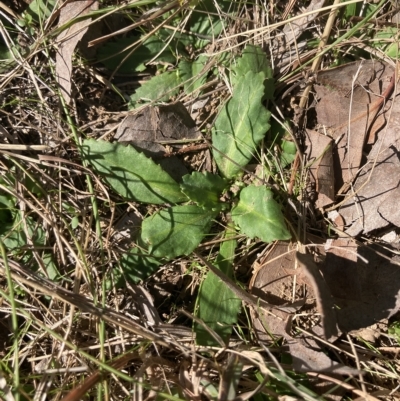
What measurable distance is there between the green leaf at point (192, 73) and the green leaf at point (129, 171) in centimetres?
35

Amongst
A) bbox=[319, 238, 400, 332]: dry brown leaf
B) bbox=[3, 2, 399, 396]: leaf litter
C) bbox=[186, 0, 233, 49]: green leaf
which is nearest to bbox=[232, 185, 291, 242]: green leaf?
bbox=[3, 2, 399, 396]: leaf litter

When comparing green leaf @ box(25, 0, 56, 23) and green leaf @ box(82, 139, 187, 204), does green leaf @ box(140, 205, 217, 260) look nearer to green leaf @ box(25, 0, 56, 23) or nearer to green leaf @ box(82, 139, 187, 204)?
green leaf @ box(82, 139, 187, 204)

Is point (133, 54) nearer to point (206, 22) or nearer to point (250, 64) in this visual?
point (206, 22)

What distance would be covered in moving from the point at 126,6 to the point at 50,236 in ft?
2.92

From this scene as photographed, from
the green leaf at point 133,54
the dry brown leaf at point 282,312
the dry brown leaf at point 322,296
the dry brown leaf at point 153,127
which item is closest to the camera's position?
the dry brown leaf at point 322,296

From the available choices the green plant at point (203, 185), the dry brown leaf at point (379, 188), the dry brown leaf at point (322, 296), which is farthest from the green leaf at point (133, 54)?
the dry brown leaf at point (322, 296)

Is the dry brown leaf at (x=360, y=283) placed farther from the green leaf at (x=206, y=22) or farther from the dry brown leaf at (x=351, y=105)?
the green leaf at (x=206, y=22)

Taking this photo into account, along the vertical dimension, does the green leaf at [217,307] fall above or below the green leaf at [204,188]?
below

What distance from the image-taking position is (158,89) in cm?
188

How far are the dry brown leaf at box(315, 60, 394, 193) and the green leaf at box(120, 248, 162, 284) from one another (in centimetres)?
71

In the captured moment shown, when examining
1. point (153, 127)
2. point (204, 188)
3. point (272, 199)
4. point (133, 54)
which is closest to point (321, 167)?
point (272, 199)

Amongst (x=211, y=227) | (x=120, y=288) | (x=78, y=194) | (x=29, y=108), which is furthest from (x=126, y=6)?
(x=120, y=288)

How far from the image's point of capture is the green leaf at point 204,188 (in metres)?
1.72

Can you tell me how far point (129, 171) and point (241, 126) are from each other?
433mm
